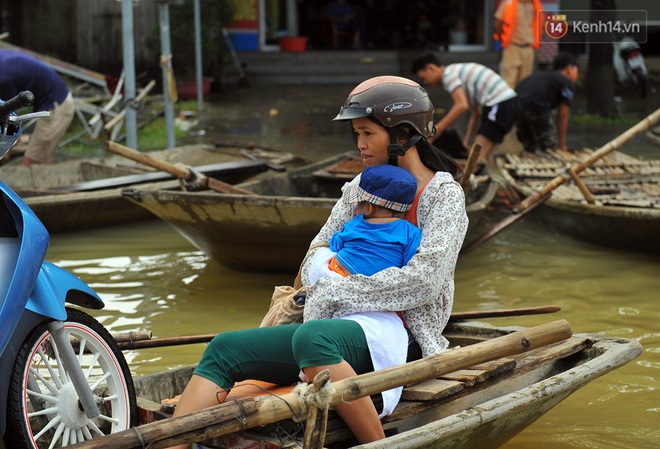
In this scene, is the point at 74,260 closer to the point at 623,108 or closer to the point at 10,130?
the point at 10,130

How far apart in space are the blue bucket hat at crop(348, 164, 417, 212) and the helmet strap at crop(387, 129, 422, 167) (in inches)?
4.7

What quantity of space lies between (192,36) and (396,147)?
44.1ft

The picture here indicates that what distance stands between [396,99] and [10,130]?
1.28m

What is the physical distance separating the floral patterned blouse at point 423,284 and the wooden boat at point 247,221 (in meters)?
2.65

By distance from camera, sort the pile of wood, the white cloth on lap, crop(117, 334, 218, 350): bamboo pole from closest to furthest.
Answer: the white cloth on lap, crop(117, 334, 218, 350): bamboo pole, the pile of wood

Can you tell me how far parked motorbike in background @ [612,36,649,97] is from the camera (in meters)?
16.5

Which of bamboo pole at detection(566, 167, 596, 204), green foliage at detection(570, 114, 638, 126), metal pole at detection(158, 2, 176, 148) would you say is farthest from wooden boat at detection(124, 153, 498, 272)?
green foliage at detection(570, 114, 638, 126)

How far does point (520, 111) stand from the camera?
34.7ft

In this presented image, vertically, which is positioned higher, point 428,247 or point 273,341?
point 428,247

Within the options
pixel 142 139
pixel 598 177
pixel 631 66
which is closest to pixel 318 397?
pixel 598 177

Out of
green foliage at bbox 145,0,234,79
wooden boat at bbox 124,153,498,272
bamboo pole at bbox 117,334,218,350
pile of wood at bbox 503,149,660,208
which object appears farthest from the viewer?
green foliage at bbox 145,0,234,79

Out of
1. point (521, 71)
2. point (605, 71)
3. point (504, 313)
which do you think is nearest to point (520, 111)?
point (521, 71)

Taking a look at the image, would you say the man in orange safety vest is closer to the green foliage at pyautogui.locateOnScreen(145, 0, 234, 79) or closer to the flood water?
the flood water

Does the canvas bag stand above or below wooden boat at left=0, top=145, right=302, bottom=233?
above
